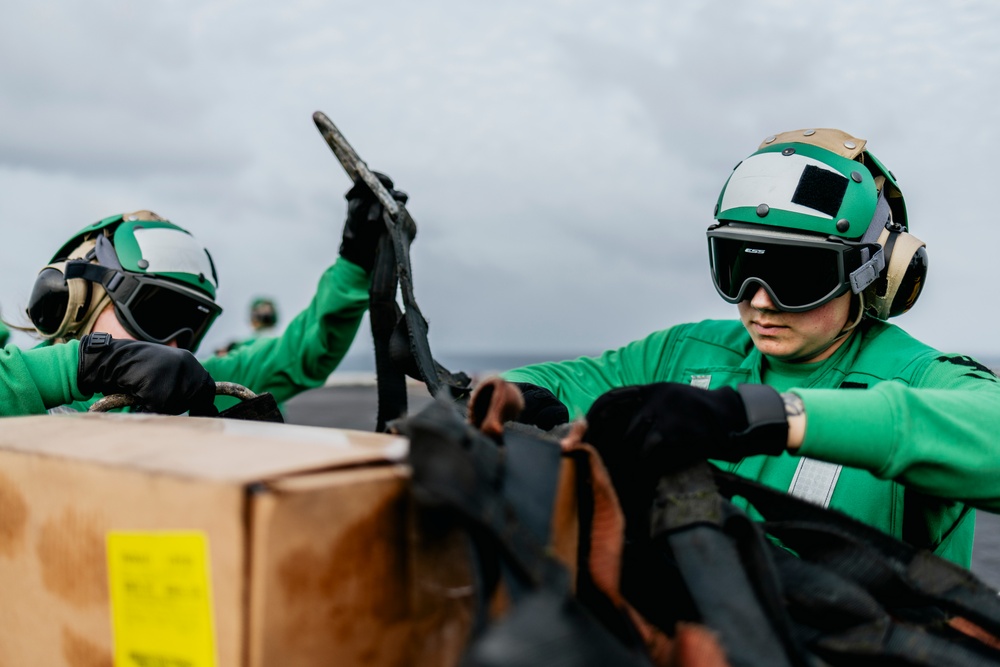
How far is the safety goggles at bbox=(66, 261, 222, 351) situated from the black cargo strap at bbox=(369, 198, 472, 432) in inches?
47.3

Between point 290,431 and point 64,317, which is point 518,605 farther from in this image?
point 64,317

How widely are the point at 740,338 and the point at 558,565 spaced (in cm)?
180

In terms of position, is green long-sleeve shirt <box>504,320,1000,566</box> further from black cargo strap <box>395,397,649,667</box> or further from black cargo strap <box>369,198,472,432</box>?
black cargo strap <box>395,397,649,667</box>

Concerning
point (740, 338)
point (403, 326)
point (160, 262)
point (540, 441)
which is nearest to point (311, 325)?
point (160, 262)

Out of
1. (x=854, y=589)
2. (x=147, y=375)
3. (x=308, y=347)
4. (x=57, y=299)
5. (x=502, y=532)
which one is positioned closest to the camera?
(x=502, y=532)

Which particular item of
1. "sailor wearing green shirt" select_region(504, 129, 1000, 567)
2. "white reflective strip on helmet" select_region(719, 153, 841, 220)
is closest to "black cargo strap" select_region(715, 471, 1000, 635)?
"sailor wearing green shirt" select_region(504, 129, 1000, 567)

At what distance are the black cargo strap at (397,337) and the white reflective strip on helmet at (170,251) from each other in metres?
1.23

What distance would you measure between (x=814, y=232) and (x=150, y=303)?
2.44m

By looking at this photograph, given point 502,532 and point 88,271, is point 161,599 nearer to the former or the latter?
point 502,532

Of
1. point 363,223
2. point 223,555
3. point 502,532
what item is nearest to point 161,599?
point 223,555

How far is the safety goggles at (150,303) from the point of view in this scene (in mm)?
2898

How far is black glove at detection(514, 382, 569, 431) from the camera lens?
1951 millimetres

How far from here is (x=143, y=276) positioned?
294cm

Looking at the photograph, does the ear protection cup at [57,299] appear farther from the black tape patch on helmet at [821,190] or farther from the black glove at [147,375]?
the black tape patch on helmet at [821,190]
